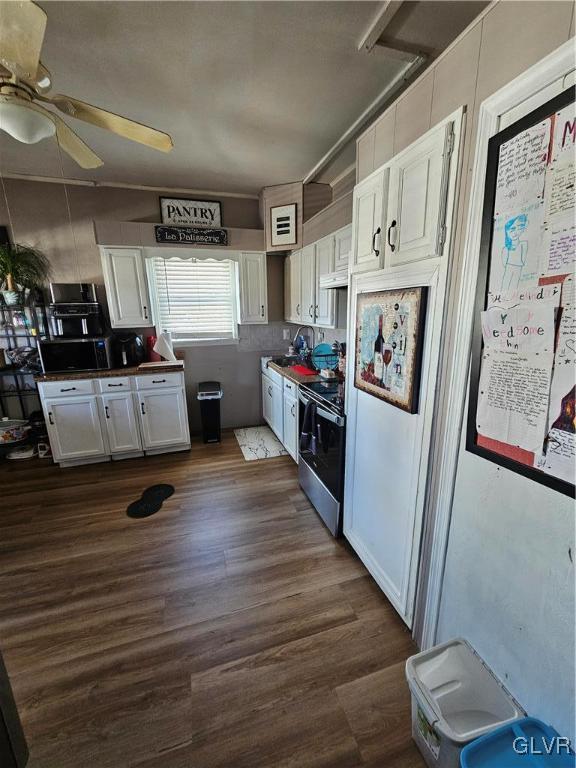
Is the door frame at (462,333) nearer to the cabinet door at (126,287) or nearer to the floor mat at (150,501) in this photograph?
the floor mat at (150,501)

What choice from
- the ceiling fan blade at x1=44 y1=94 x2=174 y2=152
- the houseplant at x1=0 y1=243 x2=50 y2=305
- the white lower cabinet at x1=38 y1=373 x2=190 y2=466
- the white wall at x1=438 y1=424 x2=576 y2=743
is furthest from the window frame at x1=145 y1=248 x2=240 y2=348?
the white wall at x1=438 y1=424 x2=576 y2=743

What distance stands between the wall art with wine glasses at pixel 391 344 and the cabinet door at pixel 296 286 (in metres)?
1.71

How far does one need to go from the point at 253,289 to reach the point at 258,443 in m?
1.81

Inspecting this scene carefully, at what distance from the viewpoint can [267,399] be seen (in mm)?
3898

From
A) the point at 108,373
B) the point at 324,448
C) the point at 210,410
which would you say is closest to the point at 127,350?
the point at 108,373

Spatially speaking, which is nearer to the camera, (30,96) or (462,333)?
(462,333)

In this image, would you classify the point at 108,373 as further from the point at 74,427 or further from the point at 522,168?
the point at 522,168

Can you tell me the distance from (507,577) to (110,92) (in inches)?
120

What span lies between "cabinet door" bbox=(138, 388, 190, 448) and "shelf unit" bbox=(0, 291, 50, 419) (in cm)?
110

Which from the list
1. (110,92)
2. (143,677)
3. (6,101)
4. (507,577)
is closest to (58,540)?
(143,677)

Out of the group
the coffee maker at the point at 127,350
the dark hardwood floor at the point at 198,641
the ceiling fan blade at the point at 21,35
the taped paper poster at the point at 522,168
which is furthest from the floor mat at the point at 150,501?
the taped paper poster at the point at 522,168

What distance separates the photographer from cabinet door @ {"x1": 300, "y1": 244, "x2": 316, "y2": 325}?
2.97m

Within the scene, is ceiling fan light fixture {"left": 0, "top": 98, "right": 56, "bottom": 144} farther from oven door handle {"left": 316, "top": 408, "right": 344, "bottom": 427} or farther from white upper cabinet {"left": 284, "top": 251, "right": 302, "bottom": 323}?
white upper cabinet {"left": 284, "top": 251, "right": 302, "bottom": 323}

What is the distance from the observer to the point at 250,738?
46.4 inches
